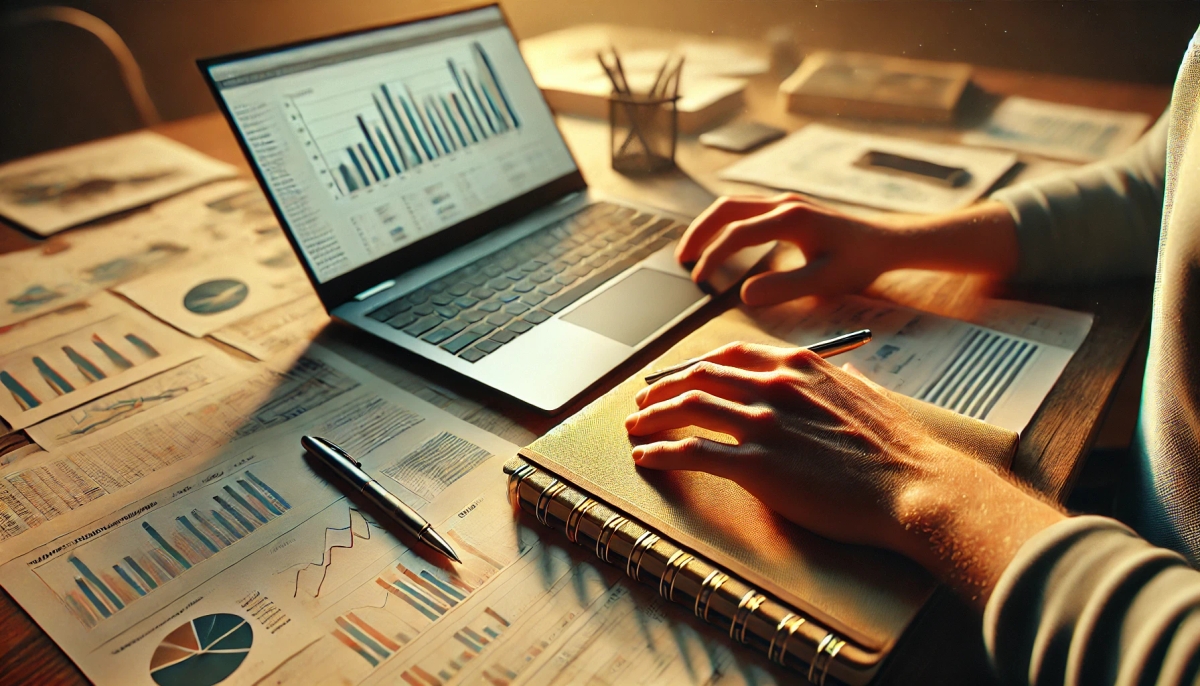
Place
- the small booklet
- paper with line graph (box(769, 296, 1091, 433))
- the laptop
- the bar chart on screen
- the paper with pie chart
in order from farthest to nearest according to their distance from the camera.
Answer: the small booklet < the paper with pie chart < the laptop < paper with line graph (box(769, 296, 1091, 433)) < the bar chart on screen

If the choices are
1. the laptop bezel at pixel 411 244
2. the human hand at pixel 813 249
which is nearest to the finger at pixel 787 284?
the human hand at pixel 813 249

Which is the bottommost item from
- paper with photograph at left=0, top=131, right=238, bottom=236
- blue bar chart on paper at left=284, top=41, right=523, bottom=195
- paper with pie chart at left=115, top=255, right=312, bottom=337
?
paper with pie chart at left=115, top=255, right=312, bottom=337

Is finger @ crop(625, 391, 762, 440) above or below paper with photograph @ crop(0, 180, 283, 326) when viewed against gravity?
below

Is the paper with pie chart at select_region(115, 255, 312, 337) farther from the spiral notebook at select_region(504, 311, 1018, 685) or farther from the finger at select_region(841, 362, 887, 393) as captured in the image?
the finger at select_region(841, 362, 887, 393)

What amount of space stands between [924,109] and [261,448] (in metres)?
1.11

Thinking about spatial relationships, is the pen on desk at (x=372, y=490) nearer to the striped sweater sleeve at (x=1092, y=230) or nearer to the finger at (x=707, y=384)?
the finger at (x=707, y=384)

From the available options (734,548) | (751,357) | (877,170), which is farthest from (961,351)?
(877,170)

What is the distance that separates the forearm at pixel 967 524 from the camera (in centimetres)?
43

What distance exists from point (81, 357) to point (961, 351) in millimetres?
878

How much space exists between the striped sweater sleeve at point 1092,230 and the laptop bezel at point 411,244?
1.85 feet

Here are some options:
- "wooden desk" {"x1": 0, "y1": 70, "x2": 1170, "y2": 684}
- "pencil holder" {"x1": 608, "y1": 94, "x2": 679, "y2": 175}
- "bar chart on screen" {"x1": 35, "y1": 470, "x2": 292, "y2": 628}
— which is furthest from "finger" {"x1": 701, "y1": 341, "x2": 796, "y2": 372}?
"pencil holder" {"x1": 608, "y1": 94, "x2": 679, "y2": 175}

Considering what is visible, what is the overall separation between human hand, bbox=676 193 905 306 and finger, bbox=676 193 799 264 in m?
0.03

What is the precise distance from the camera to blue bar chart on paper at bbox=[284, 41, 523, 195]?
80 cm

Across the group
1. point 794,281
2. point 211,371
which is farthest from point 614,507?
point 211,371
